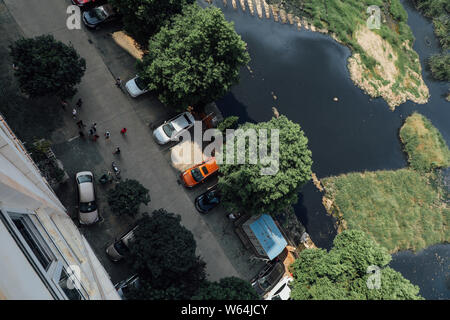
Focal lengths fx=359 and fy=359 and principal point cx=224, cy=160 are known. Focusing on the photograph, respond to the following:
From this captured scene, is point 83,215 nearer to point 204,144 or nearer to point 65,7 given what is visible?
point 204,144

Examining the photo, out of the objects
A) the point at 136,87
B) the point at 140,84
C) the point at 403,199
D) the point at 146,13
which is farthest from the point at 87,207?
the point at 403,199

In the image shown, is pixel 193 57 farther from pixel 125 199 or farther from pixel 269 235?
pixel 269 235

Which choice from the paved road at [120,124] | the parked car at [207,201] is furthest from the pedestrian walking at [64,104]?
the parked car at [207,201]

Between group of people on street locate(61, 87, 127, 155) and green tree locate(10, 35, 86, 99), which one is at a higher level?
green tree locate(10, 35, 86, 99)

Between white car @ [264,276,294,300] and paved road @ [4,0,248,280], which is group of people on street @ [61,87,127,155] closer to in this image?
paved road @ [4,0,248,280]

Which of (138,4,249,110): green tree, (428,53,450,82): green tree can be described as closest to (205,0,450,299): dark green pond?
(428,53,450,82): green tree

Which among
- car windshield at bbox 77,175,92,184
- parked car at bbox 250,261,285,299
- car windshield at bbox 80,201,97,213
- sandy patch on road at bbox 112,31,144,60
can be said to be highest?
sandy patch on road at bbox 112,31,144,60

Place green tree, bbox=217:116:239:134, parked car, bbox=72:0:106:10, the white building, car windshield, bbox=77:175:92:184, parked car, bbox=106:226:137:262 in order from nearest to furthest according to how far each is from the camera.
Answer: the white building → parked car, bbox=106:226:137:262 → car windshield, bbox=77:175:92:184 → green tree, bbox=217:116:239:134 → parked car, bbox=72:0:106:10
